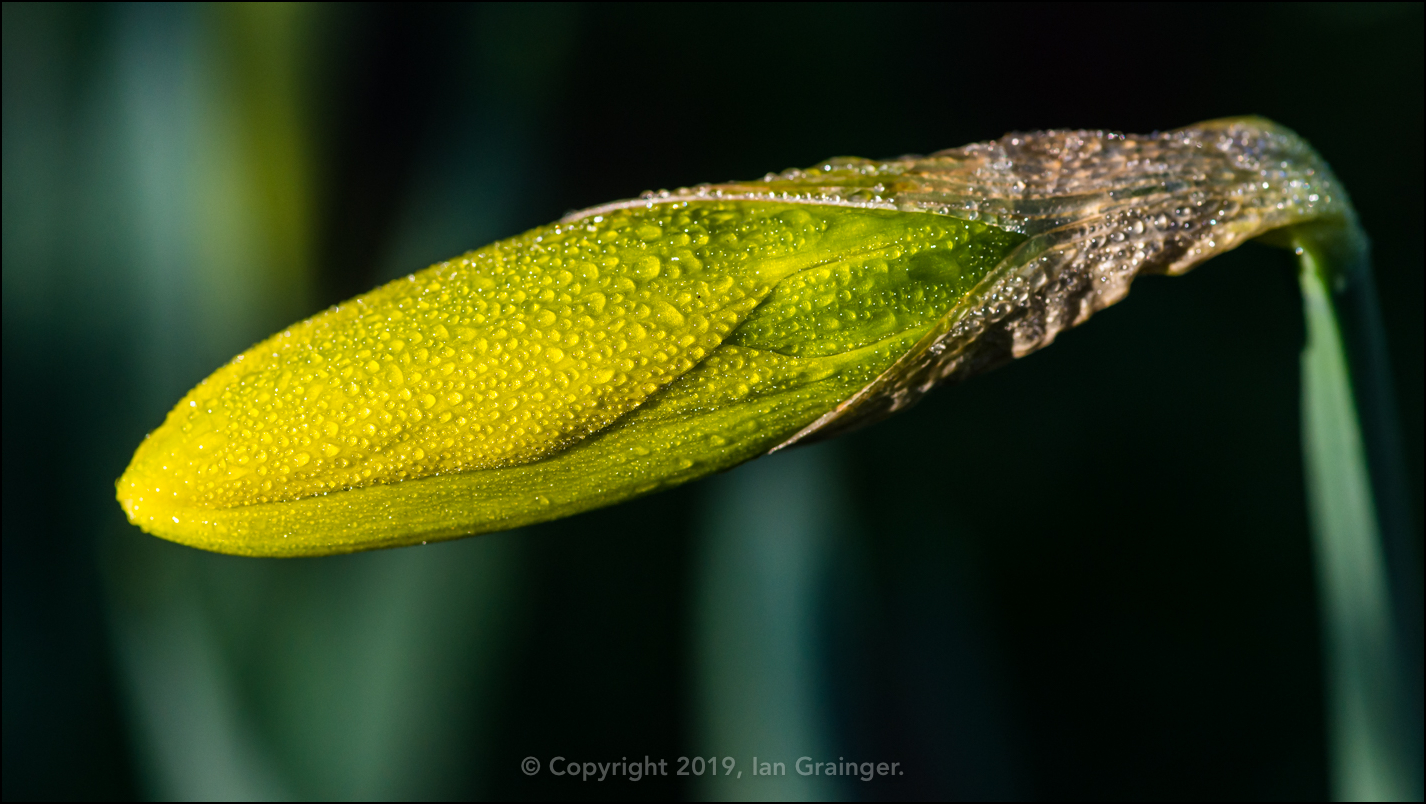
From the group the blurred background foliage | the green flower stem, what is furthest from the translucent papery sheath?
the blurred background foliage

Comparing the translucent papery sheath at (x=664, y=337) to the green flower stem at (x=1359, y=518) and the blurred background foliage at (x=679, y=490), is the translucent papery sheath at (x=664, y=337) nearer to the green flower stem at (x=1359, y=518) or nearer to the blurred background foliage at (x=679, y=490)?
the green flower stem at (x=1359, y=518)

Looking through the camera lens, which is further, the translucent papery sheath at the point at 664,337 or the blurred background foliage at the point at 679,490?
the blurred background foliage at the point at 679,490

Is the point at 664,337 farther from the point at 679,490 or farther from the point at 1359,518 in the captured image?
the point at 679,490

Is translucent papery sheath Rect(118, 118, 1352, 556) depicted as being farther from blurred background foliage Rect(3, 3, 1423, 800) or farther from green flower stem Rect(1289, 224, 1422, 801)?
blurred background foliage Rect(3, 3, 1423, 800)

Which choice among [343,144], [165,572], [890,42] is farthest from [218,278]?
[890,42]

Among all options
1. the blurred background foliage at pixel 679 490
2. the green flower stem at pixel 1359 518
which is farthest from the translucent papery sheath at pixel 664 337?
the blurred background foliage at pixel 679 490
